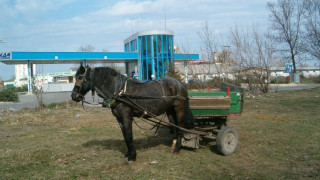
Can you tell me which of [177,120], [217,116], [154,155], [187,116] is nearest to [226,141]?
[217,116]

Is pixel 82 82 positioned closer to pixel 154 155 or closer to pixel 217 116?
pixel 154 155

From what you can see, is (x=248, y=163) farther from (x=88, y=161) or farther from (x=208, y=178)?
(x=88, y=161)

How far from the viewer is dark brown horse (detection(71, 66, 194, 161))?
5719 millimetres

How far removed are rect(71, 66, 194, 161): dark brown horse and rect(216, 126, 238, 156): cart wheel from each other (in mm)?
1239

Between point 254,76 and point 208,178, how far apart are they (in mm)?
18821

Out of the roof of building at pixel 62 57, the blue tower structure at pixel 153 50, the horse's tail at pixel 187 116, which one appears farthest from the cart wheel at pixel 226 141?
the roof of building at pixel 62 57

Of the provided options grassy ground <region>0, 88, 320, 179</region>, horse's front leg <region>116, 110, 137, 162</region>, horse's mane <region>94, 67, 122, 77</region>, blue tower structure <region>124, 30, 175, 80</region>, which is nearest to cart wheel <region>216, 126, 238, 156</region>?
grassy ground <region>0, 88, 320, 179</region>

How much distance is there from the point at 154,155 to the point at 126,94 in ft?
5.41

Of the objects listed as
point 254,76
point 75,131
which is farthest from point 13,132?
point 254,76

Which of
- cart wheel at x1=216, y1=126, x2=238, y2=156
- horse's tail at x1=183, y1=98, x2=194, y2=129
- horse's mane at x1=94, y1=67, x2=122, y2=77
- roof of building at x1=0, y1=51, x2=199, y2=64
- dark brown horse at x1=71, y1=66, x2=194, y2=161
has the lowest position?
cart wheel at x1=216, y1=126, x2=238, y2=156

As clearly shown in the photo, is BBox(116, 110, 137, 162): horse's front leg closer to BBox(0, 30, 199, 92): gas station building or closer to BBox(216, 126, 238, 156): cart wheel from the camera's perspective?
BBox(216, 126, 238, 156): cart wheel

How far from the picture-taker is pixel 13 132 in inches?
396

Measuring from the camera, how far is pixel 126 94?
5723 mm

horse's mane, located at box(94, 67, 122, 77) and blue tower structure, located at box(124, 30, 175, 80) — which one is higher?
blue tower structure, located at box(124, 30, 175, 80)
